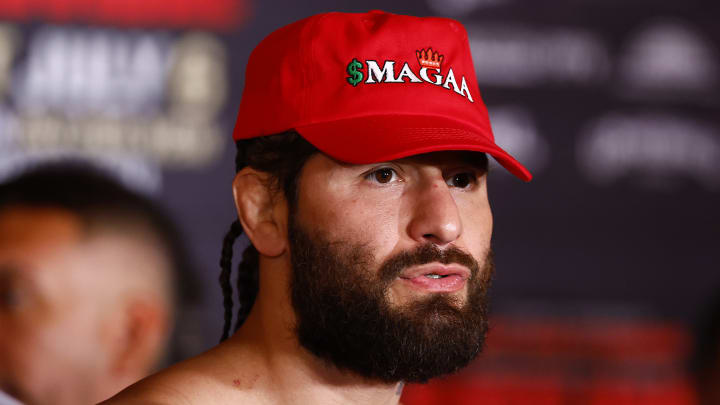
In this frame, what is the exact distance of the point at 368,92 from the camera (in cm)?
127

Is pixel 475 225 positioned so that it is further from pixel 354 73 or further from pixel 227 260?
pixel 227 260

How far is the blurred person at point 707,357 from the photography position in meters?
2.67

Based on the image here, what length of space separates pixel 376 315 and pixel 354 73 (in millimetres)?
350

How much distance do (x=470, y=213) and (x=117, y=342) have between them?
1.38 metres

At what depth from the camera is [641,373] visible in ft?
8.85

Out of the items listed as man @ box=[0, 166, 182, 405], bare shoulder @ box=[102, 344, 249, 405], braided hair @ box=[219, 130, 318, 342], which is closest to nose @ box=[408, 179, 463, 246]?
braided hair @ box=[219, 130, 318, 342]

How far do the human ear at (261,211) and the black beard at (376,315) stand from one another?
4 centimetres

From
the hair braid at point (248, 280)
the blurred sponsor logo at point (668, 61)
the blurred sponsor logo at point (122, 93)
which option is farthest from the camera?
the blurred sponsor logo at point (668, 61)

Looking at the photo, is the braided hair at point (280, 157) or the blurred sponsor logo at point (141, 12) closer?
the braided hair at point (280, 157)

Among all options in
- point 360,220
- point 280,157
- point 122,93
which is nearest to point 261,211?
point 280,157

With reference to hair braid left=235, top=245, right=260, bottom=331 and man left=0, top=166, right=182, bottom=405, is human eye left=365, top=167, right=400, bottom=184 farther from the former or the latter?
man left=0, top=166, right=182, bottom=405

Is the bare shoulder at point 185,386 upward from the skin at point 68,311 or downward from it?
upward

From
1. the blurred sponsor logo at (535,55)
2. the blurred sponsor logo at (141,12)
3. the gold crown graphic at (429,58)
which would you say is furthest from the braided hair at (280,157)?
the blurred sponsor logo at (535,55)

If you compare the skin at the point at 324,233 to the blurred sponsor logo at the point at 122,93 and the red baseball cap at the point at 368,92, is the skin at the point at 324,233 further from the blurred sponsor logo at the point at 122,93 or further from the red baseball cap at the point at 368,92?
the blurred sponsor logo at the point at 122,93
